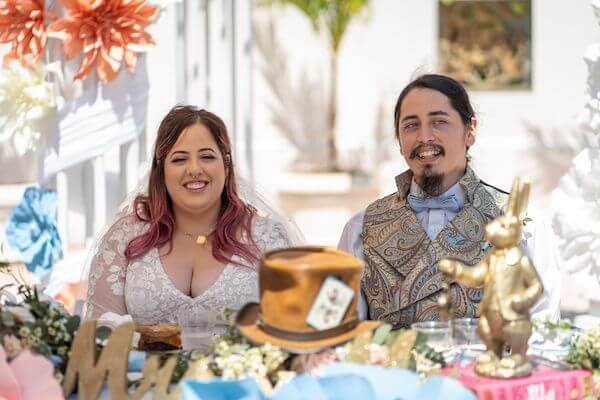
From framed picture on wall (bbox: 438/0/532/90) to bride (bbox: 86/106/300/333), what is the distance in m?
7.76

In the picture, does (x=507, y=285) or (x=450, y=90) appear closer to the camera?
(x=507, y=285)

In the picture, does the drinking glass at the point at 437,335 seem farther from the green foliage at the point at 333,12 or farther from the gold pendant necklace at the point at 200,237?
the green foliage at the point at 333,12

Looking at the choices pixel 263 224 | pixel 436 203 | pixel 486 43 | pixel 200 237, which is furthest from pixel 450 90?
Result: pixel 486 43

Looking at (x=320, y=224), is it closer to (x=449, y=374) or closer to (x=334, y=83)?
(x=334, y=83)

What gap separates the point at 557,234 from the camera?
2.74m

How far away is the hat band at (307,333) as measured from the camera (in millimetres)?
1695

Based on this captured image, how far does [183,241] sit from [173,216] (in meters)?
0.08

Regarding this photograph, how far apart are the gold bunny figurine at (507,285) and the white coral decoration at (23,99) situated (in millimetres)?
2330

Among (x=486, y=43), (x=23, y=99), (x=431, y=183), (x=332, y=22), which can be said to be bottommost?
(x=431, y=183)

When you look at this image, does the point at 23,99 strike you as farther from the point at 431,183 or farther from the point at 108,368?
the point at 108,368

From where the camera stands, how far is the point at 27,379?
1704 millimetres

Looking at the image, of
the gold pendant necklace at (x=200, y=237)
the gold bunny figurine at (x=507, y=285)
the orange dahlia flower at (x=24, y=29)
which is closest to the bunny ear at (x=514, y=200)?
the gold bunny figurine at (x=507, y=285)

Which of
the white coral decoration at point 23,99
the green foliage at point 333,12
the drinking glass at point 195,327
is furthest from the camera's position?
the green foliage at point 333,12

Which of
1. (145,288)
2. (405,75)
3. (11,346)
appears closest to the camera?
(11,346)
